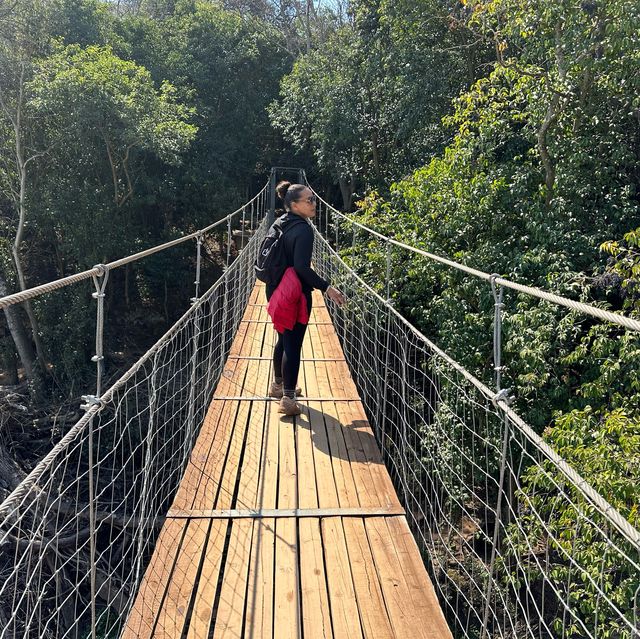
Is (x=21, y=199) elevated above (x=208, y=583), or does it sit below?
above

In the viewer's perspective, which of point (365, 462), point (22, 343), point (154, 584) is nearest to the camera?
point (154, 584)

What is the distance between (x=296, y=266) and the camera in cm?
230

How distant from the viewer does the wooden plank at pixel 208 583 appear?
4.43 ft

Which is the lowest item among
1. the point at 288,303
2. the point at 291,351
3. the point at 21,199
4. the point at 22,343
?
the point at 22,343

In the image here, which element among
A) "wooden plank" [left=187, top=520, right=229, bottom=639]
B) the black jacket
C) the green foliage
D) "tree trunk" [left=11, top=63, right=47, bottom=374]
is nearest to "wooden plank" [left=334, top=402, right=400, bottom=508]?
"wooden plank" [left=187, top=520, right=229, bottom=639]

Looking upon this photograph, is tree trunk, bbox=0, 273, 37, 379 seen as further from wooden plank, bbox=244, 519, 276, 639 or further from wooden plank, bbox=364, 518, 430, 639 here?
wooden plank, bbox=364, 518, 430, 639

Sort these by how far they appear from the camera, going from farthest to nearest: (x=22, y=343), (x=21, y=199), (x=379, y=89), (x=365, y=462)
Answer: (x=22, y=343) < (x=379, y=89) < (x=21, y=199) < (x=365, y=462)

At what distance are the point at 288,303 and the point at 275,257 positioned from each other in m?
0.19

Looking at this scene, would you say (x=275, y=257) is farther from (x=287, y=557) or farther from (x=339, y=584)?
(x=339, y=584)

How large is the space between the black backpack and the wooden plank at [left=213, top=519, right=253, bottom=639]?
0.96 meters

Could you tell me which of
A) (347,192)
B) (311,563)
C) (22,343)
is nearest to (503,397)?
(311,563)

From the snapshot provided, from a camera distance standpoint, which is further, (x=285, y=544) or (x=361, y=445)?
(x=361, y=445)

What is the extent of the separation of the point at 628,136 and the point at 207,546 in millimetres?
5366

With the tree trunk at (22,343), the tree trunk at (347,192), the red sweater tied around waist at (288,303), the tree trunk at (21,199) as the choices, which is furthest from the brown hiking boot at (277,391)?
the tree trunk at (347,192)
